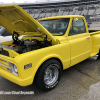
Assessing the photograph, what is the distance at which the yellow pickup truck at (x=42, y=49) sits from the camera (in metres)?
2.06

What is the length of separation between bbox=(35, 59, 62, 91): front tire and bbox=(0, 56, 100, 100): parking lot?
0.62ft

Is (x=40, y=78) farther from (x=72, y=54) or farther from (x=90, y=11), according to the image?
(x=90, y=11)

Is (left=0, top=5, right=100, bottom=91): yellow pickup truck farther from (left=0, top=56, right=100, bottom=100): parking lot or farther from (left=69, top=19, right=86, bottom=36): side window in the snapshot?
(left=0, top=56, right=100, bottom=100): parking lot

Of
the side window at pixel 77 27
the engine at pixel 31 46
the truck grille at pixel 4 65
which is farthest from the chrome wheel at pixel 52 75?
the side window at pixel 77 27

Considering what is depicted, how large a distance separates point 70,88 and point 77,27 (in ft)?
6.25

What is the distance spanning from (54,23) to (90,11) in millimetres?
68453

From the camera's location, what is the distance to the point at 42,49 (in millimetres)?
2297

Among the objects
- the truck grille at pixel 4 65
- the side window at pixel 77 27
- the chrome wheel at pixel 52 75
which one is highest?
the side window at pixel 77 27

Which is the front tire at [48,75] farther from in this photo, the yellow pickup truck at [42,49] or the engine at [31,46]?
the engine at [31,46]

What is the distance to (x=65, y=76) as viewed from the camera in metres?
3.23

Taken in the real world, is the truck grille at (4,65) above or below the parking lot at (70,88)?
above

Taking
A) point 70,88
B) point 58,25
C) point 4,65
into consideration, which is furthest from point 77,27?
point 4,65

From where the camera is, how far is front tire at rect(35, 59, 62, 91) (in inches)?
88.6

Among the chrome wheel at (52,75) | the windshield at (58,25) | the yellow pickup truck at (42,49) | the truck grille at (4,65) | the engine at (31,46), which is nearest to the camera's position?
the yellow pickup truck at (42,49)
